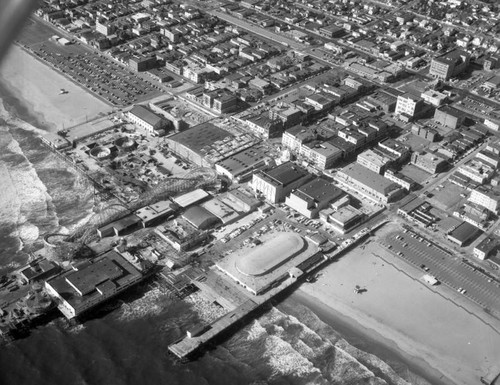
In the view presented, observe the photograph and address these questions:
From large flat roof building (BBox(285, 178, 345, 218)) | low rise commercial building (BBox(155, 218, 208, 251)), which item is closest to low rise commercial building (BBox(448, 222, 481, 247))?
large flat roof building (BBox(285, 178, 345, 218))

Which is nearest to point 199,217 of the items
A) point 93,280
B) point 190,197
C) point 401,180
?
point 190,197

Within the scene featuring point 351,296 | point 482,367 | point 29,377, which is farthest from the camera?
point 351,296

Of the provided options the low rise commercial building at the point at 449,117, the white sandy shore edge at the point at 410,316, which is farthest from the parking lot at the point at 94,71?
the white sandy shore edge at the point at 410,316

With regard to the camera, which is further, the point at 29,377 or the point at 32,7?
the point at 29,377

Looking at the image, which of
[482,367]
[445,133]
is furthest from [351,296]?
[445,133]

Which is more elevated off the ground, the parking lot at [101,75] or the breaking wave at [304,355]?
the parking lot at [101,75]

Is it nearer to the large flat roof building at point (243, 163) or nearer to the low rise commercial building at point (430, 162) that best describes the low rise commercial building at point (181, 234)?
the large flat roof building at point (243, 163)

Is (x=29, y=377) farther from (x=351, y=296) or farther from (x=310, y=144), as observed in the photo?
(x=310, y=144)
